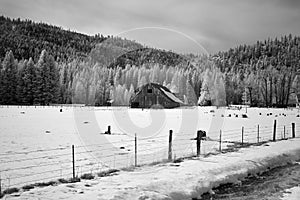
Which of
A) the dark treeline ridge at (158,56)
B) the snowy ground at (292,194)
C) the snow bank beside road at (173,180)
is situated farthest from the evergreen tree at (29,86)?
the snowy ground at (292,194)

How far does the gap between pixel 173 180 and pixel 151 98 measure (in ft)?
210

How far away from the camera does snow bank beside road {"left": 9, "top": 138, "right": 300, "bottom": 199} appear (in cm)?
736

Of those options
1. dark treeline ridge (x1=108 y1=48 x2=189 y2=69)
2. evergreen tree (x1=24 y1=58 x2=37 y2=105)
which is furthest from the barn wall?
evergreen tree (x1=24 y1=58 x2=37 y2=105)

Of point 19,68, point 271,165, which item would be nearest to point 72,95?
point 19,68

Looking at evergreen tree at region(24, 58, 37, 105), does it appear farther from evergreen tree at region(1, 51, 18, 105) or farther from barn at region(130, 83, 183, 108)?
barn at region(130, 83, 183, 108)

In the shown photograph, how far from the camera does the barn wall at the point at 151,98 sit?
71.8 m

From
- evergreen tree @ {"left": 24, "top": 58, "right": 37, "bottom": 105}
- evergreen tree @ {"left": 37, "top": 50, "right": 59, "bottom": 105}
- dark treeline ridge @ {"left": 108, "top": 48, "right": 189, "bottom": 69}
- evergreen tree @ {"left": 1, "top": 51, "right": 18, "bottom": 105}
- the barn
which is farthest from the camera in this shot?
the barn

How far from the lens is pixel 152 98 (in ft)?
238

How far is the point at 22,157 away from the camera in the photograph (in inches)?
500

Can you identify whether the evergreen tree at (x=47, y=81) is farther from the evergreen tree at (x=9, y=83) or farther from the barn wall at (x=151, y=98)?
the barn wall at (x=151, y=98)

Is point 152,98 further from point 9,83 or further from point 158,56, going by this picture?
point 9,83

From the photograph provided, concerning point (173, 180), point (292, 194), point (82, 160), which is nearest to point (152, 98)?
point (82, 160)

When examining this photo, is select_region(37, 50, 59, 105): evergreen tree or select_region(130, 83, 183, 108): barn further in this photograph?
select_region(130, 83, 183, 108): barn

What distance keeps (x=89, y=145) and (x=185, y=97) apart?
69523mm
